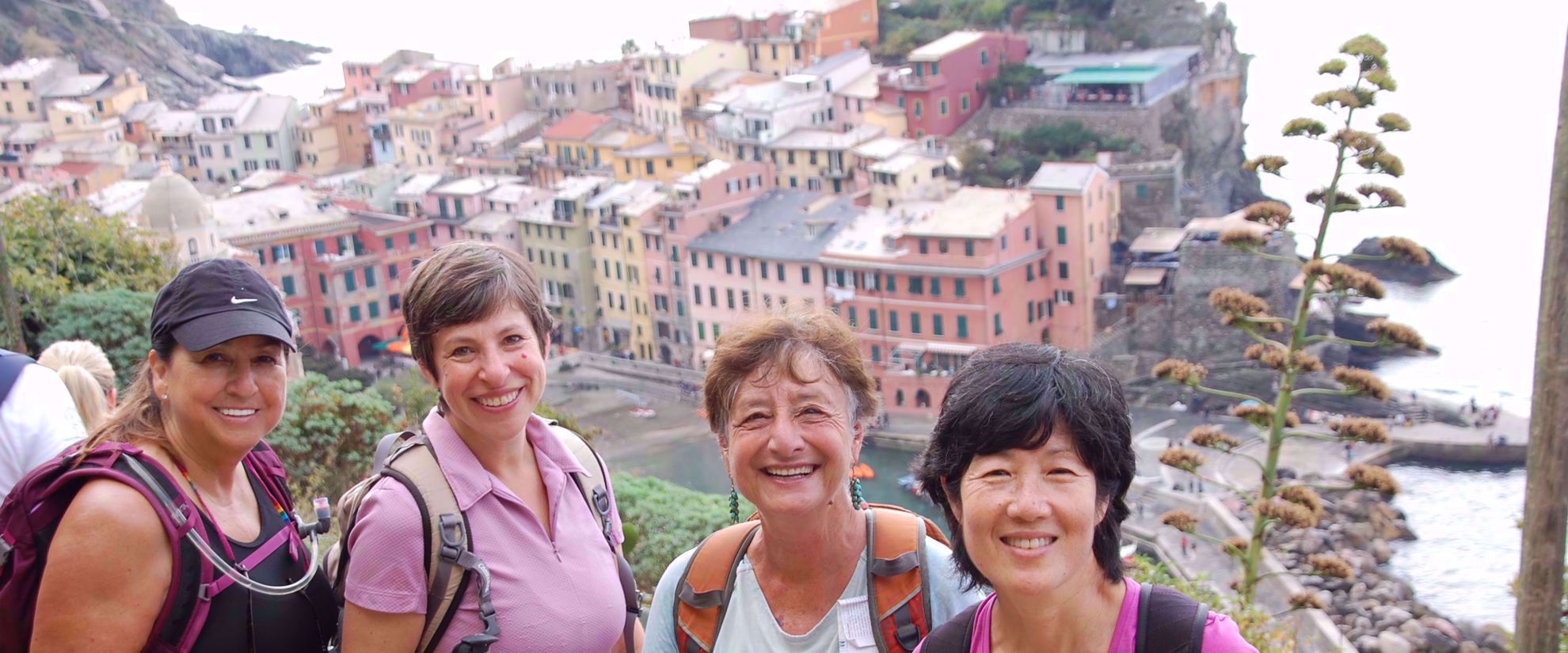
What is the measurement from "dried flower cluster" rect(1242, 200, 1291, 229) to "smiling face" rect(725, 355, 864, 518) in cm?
576

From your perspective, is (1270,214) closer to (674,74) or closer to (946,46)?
(946,46)

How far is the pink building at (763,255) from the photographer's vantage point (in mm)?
28328

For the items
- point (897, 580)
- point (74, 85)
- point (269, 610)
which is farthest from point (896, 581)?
point (74, 85)

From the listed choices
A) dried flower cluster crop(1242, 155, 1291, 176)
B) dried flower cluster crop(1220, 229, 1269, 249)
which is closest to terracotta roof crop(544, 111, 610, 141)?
dried flower cluster crop(1220, 229, 1269, 249)

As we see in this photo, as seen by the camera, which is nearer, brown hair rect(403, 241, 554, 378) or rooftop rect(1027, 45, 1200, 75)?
brown hair rect(403, 241, 554, 378)

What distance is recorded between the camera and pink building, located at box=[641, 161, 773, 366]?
30531mm

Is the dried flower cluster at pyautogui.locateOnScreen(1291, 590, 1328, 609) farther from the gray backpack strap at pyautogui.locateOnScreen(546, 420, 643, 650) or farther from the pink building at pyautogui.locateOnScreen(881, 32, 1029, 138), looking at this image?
the pink building at pyautogui.locateOnScreen(881, 32, 1029, 138)

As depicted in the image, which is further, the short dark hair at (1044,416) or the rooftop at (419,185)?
the rooftop at (419,185)

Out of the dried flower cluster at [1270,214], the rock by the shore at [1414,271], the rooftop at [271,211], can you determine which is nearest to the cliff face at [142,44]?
the rooftop at [271,211]

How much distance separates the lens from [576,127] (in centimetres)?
3800

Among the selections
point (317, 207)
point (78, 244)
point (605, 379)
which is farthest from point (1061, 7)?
point (78, 244)

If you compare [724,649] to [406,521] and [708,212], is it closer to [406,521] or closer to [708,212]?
[406,521]

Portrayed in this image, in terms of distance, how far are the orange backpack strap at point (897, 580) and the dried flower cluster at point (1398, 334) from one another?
5.95 metres

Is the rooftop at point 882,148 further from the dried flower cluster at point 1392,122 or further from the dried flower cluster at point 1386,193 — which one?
the dried flower cluster at point 1386,193
